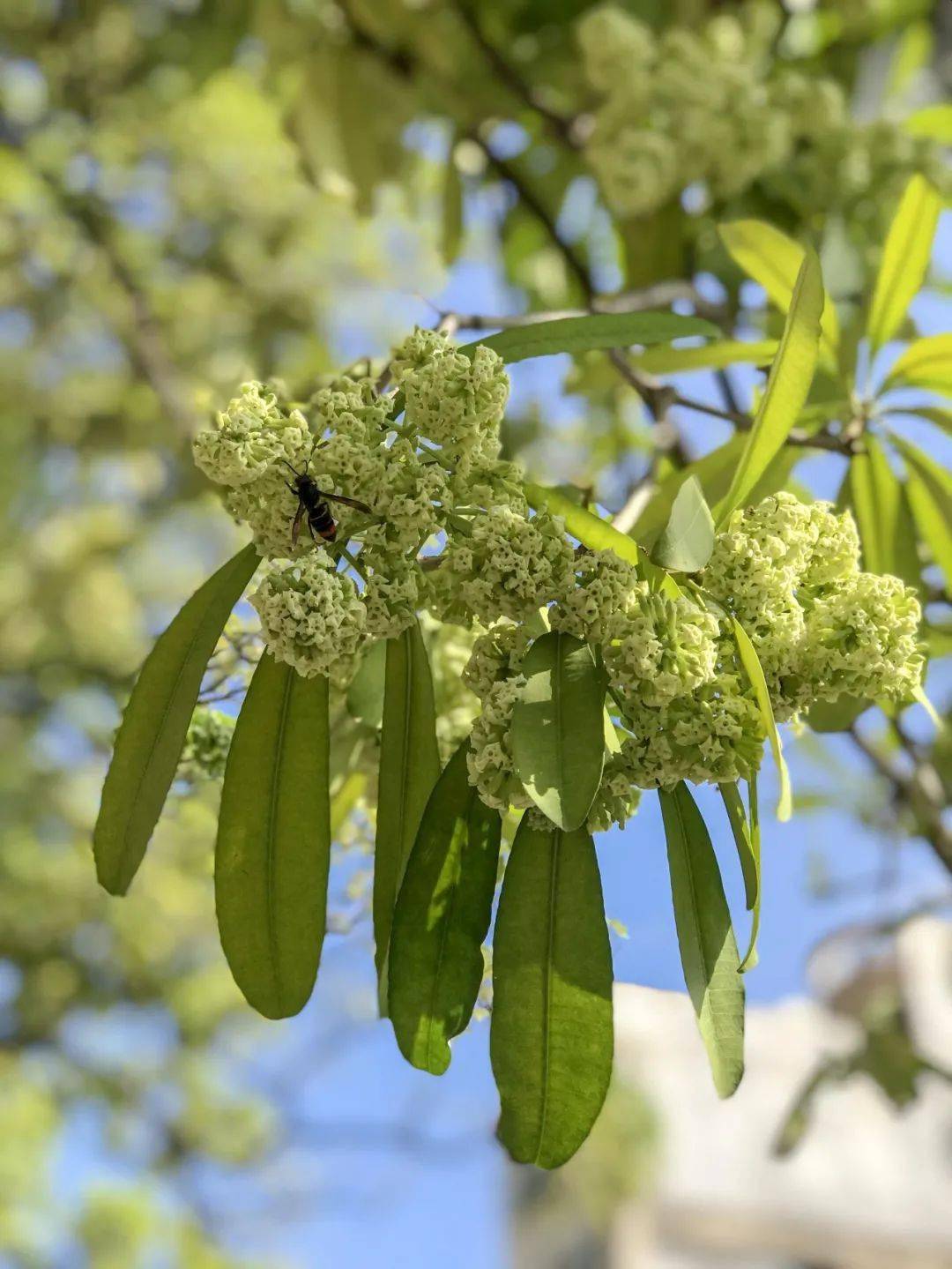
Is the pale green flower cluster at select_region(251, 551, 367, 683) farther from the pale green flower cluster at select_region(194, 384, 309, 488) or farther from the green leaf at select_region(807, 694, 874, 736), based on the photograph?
the green leaf at select_region(807, 694, 874, 736)

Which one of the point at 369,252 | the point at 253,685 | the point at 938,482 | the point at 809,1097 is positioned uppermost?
the point at 369,252

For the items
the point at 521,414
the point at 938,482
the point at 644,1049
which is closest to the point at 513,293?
the point at 521,414

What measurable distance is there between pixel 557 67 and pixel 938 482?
1349 millimetres

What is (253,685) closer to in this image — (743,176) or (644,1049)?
(743,176)

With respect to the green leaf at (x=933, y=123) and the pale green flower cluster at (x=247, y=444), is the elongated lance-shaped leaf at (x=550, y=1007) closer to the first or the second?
the pale green flower cluster at (x=247, y=444)

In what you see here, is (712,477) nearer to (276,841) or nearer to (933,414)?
(933,414)

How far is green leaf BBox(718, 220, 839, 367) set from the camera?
3.22 feet

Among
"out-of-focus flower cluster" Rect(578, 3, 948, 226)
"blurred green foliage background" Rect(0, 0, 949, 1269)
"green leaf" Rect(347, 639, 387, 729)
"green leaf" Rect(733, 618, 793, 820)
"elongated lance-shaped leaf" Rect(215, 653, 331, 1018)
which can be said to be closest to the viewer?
"green leaf" Rect(733, 618, 793, 820)

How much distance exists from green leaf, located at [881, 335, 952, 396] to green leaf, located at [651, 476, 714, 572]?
509 millimetres

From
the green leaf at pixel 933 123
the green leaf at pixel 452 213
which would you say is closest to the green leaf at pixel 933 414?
the green leaf at pixel 933 123

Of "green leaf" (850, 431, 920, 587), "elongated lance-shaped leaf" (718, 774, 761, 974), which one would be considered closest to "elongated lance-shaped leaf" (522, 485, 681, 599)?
"elongated lance-shaped leaf" (718, 774, 761, 974)

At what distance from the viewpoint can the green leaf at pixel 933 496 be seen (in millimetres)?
1031

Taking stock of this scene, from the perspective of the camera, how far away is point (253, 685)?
71 centimetres

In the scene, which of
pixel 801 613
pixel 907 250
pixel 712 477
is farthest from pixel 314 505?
pixel 907 250
